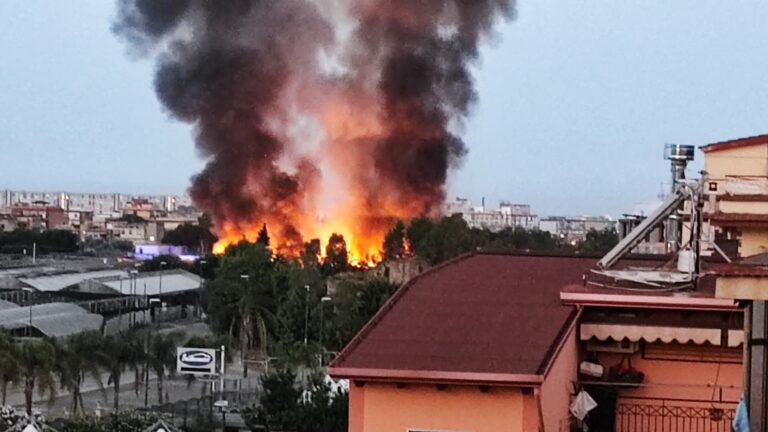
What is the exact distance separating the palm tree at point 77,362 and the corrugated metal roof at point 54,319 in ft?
21.8

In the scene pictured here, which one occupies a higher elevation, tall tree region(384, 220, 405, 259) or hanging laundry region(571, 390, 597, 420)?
hanging laundry region(571, 390, 597, 420)

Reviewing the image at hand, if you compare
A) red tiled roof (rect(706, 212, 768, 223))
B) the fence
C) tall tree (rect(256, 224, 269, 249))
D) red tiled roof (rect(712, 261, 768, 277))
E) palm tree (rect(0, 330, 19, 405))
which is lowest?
the fence

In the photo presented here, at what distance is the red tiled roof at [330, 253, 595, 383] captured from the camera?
5.34 metres

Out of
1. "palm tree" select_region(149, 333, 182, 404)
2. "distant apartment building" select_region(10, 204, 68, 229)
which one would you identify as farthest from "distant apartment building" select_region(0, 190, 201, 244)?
"palm tree" select_region(149, 333, 182, 404)

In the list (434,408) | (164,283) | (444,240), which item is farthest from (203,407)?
(164,283)

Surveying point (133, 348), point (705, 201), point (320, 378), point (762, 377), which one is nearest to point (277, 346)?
point (133, 348)

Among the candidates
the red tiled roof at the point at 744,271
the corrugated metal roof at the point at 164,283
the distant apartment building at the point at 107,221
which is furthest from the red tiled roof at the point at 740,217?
the distant apartment building at the point at 107,221

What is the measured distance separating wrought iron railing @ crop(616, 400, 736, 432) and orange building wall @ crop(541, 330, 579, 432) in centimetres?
36

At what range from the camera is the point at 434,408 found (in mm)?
5438

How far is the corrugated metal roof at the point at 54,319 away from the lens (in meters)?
37.5

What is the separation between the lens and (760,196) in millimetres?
6875

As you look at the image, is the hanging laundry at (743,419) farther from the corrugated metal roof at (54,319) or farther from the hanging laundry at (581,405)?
the corrugated metal roof at (54,319)

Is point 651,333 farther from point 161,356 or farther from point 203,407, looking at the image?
point 161,356

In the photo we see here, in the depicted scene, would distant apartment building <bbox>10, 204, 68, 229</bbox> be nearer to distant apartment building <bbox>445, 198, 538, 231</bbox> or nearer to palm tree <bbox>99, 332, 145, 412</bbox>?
distant apartment building <bbox>445, 198, 538, 231</bbox>
